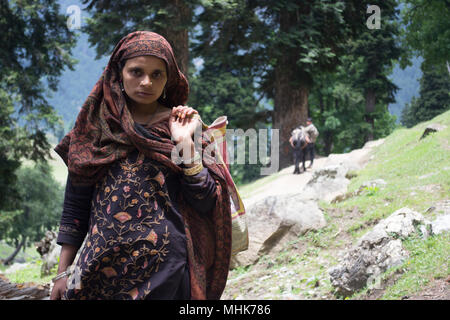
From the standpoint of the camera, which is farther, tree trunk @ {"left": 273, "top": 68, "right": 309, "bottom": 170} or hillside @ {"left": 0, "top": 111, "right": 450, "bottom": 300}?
tree trunk @ {"left": 273, "top": 68, "right": 309, "bottom": 170}

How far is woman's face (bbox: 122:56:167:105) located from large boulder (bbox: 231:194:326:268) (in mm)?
6011

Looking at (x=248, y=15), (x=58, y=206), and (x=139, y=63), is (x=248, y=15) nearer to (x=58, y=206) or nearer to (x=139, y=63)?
(x=139, y=63)

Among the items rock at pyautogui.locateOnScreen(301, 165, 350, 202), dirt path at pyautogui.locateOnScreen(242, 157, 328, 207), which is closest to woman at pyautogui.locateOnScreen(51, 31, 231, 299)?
rock at pyautogui.locateOnScreen(301, 165, 350, 202)

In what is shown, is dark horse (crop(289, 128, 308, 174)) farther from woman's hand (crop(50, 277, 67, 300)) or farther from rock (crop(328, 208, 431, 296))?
woman's hand (crop(50, 277, 67, 300))

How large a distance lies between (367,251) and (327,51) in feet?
39.6

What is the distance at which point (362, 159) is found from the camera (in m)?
14.4

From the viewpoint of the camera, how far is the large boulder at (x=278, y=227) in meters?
7.96

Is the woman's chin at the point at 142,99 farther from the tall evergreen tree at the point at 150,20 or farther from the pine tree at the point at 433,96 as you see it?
the pine tree at the point at 433,96

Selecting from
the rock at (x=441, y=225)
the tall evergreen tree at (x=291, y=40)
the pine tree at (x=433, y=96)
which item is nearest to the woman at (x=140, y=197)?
the rock at (x=441, y=225)

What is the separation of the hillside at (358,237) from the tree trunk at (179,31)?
5.32 metres

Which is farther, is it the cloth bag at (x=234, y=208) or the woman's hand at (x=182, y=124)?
the cloth bag at (x=234, y=208)

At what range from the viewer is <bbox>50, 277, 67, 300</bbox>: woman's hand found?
87.7 inches

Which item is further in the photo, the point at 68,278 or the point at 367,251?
the point at 367,251

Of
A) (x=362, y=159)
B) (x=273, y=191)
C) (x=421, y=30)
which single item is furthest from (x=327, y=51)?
(x=421, y=30)
